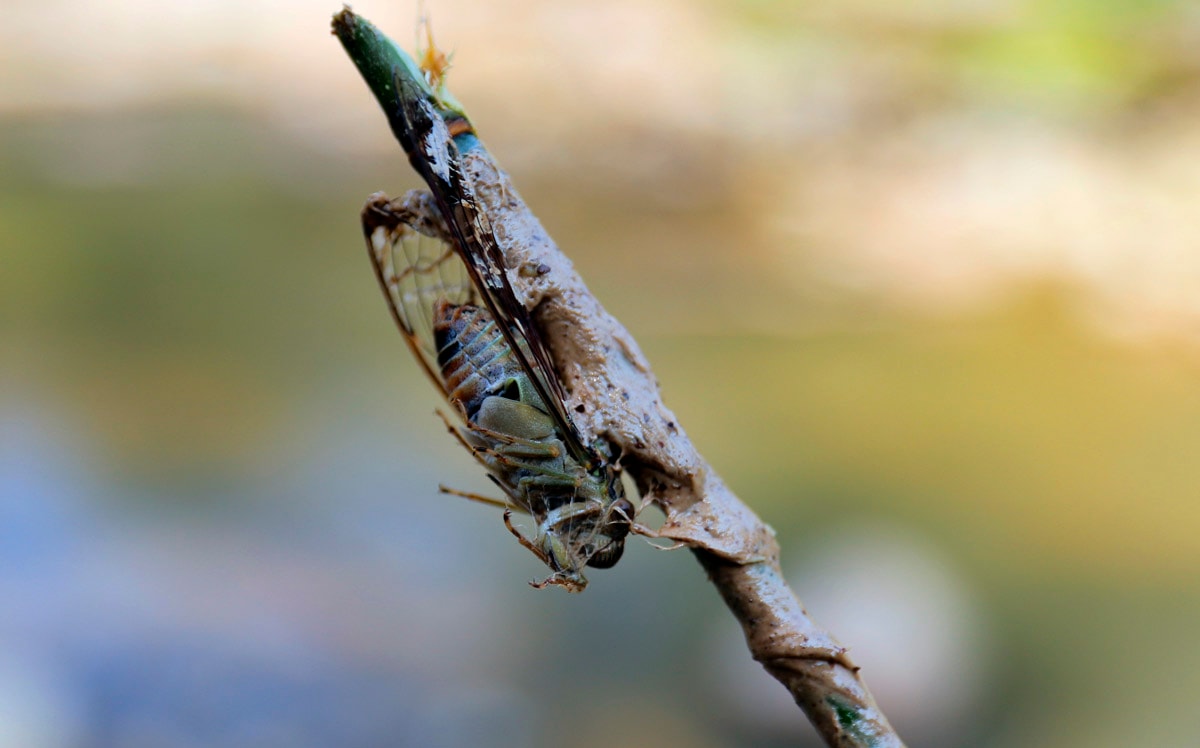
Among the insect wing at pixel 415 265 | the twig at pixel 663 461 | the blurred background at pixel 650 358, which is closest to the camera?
the twig at pixel 663 461

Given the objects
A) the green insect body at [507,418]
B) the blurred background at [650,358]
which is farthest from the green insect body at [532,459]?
the blurred background at [650,358]

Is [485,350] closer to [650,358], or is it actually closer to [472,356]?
[472,356]

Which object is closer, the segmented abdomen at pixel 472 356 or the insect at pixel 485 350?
the insect at pixel 485 350

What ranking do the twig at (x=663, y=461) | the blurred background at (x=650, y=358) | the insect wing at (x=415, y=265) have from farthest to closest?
the blurred background at (x=650, y=358), the insect wing at (x=415, y=265), the twig at (x=663, y=461)

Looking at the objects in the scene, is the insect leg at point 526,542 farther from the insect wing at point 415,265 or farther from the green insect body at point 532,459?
the insect wing at point 415,265

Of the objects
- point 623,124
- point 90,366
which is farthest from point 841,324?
point 90,366

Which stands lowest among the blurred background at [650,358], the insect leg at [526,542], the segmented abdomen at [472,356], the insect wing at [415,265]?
the insect leg at [526,542]

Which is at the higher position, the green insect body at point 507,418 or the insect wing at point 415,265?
the insect wing at point 415,265
